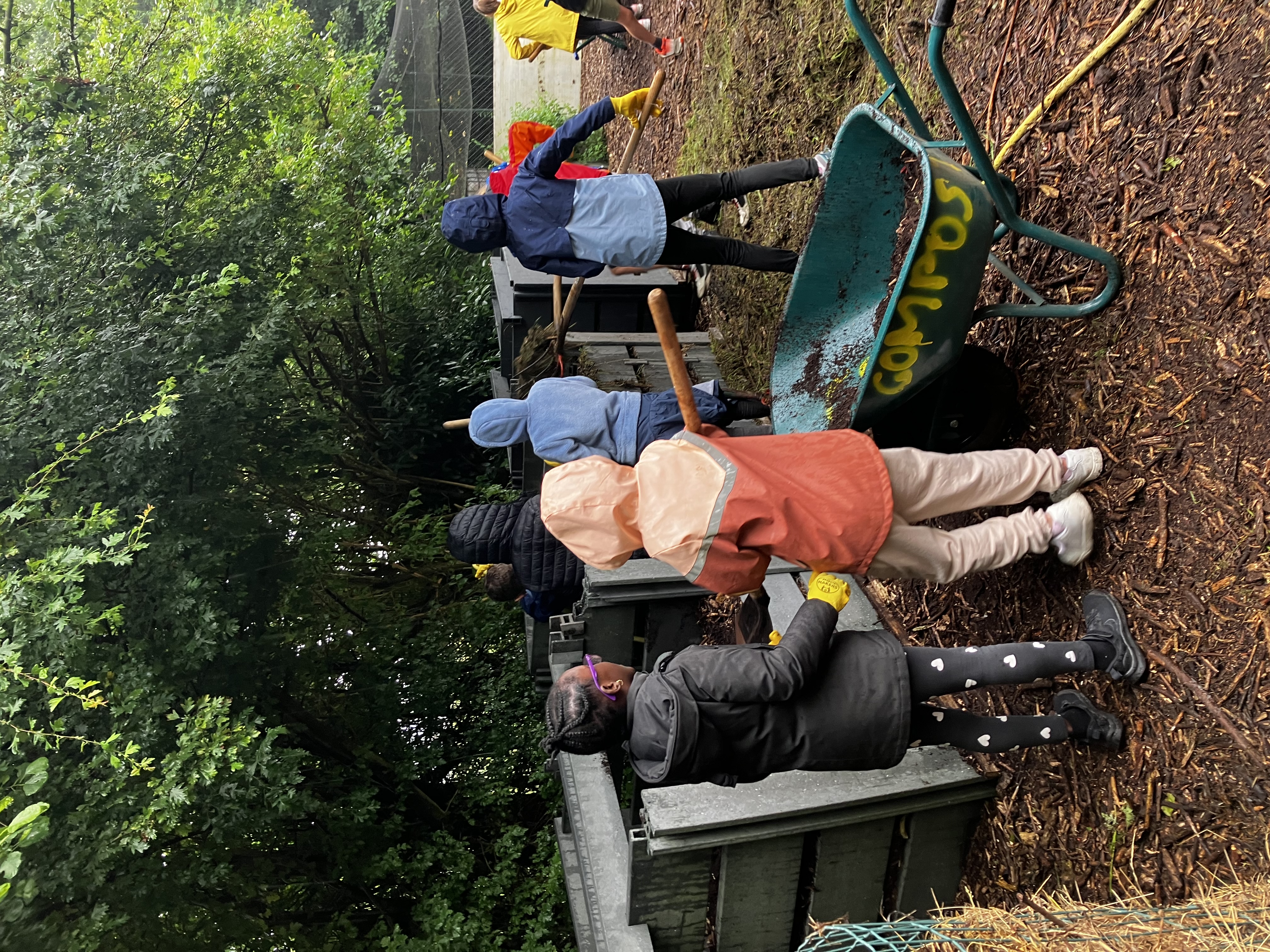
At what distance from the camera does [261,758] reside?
436 cm

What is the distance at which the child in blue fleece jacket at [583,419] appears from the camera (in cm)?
405

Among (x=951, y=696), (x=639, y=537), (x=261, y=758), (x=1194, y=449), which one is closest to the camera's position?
(x=1194, y=449)

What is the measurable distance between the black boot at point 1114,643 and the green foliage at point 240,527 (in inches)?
142

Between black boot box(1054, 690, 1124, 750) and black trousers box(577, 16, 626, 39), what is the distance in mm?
7043

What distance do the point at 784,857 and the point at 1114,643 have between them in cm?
146

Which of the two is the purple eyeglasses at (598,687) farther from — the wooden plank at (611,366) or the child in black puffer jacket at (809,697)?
the wooden plank at (611,366)

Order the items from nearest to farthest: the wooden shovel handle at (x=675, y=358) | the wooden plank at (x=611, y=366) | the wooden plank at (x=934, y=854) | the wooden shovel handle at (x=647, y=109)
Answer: the wooden shovel handle at (x=675, y=358) → the wooden plank at (x=934, y=854) → the wooden shovel handle at (x=647, y=109) → the wooden plank at (x=611, y=366)

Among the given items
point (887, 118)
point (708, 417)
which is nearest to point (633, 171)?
point (708, 417)

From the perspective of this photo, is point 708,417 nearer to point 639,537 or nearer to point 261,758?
point 639,537

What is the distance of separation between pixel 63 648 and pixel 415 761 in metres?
3.39

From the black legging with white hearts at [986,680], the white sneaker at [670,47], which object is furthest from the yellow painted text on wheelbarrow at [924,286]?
the white sneaker at [670,47]

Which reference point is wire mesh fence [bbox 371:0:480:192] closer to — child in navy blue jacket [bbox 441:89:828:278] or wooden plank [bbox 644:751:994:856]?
child in navy blue jacket [bbox 441:89:828:278]

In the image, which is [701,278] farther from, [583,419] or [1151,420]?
[1151,420]

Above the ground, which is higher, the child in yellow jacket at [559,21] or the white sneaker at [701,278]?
the child in yellow jacket at [559,21]
